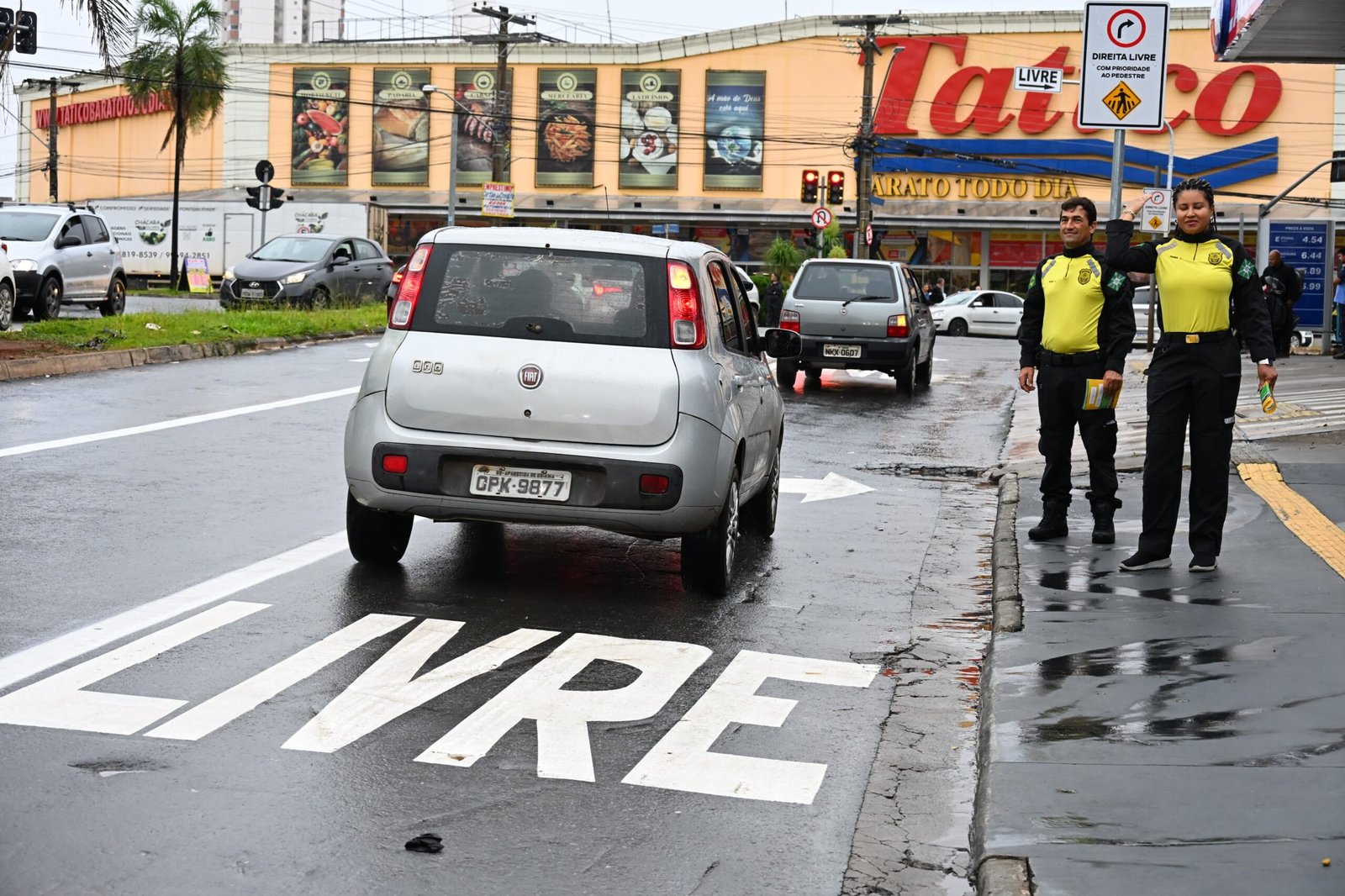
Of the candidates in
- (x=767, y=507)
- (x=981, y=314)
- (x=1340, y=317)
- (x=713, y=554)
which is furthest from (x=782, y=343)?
(x=981, y=314)

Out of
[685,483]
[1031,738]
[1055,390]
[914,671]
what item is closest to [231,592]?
[685,483]

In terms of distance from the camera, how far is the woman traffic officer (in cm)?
830

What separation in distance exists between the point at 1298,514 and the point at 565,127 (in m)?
55.7

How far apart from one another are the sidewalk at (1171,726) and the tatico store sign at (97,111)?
6603 cm

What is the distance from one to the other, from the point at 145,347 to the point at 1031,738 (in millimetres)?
16082

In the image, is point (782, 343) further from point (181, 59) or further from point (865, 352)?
point (181, 59)

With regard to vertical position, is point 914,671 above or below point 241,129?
below

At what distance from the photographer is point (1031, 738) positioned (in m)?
5.55

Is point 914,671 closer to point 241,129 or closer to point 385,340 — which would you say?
point 385,340

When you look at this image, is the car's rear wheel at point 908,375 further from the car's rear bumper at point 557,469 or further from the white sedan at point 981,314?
A: the white sedan at point 981,314

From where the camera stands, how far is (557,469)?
24.7ft

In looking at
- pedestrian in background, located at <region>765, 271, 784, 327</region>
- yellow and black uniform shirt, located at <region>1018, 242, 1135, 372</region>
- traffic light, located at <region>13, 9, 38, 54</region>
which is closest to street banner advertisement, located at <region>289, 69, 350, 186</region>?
pedestrian in background, located at <region>765, 271, 784, 327</region>

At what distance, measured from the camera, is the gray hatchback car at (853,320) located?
2081cm

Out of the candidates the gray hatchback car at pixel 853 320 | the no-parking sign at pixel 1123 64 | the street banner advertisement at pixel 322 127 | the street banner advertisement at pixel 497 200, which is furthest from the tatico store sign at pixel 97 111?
the no-parking sign at pixel 1123 64
